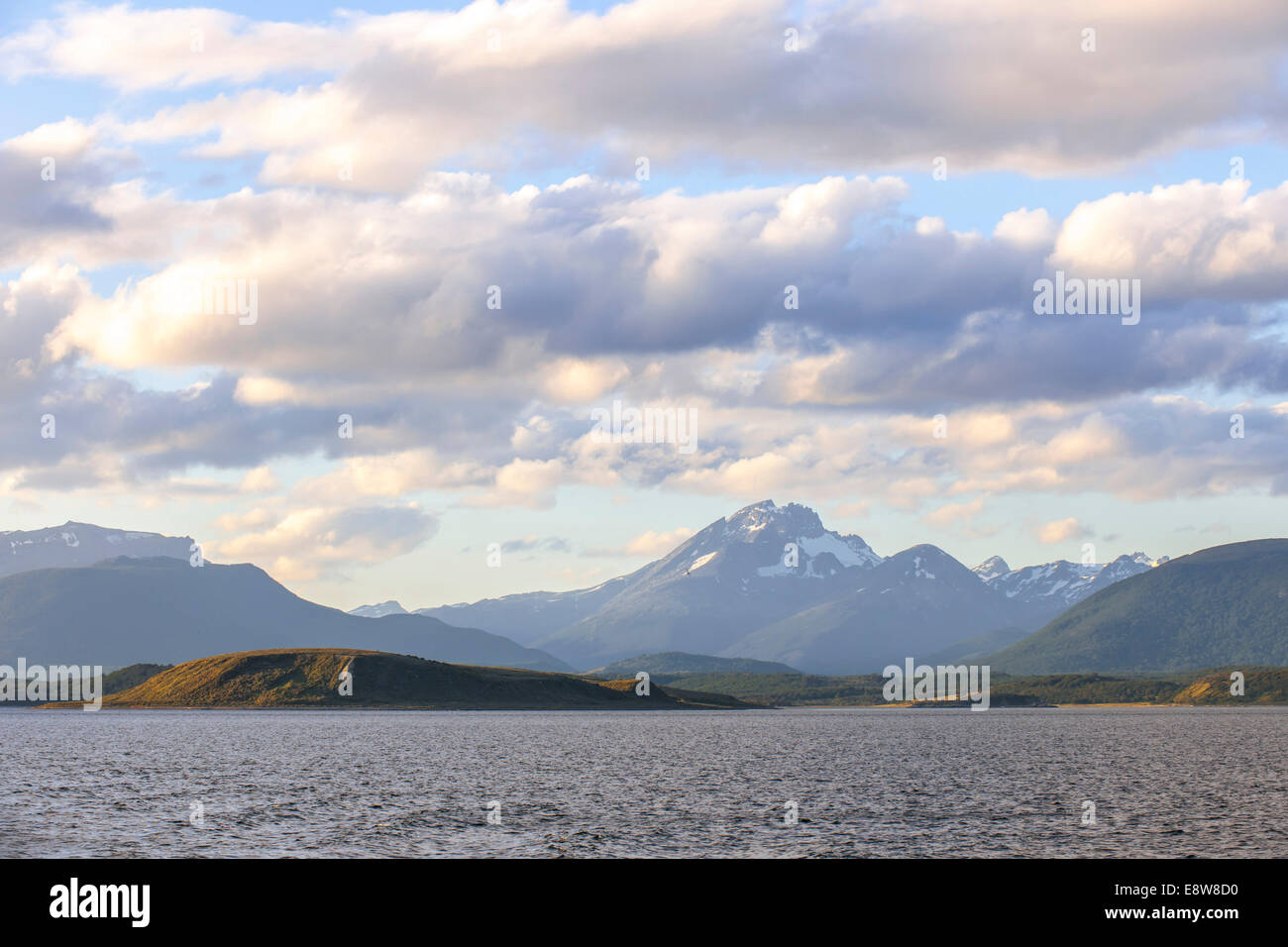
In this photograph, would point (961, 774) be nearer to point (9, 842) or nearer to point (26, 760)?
point (9, 842)

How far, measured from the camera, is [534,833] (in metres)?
103

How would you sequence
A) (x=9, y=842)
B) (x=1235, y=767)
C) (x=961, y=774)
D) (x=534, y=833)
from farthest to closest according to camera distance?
(x=1235, y=767)
(x=961, y=774)
(x=534, y=833)
(x=9, y=842)

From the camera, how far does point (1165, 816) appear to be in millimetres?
115438
